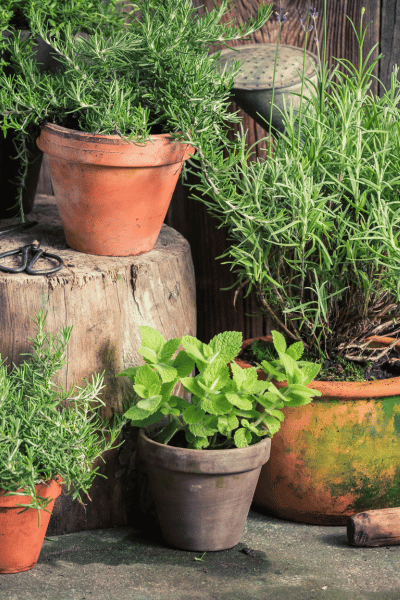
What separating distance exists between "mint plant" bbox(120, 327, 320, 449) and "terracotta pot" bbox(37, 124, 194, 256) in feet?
1.09

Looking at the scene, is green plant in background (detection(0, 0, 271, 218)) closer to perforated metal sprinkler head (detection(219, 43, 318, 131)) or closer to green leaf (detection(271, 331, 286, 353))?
perforated metal sprinkler head (detection(219, 43, 318, 131))

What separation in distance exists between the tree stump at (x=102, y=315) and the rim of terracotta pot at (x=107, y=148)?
0.96ft

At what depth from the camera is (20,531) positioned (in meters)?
1.58

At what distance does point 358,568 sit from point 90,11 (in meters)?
1.76

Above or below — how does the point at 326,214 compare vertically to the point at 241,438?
above

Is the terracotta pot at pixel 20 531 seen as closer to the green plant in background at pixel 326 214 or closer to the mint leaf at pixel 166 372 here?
the mint leaf at pixel 166 372

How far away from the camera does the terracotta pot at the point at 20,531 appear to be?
1.56 meters

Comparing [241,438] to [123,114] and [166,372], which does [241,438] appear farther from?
[123,114]

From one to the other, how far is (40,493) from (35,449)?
132 millimetres

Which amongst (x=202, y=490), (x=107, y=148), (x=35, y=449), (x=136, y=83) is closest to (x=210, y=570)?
(x=202, y=490)

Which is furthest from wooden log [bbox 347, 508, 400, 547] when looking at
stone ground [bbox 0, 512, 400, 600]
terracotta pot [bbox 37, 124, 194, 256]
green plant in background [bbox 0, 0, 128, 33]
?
green plant in background [bbox 0, 0, 128, 33]

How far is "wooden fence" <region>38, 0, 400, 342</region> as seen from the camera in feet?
7.59

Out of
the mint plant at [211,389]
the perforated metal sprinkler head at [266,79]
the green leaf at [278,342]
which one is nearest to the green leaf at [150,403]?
the mint plant at [211,389]

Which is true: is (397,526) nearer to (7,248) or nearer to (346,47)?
(7,248)
